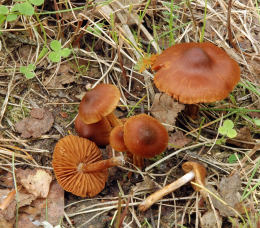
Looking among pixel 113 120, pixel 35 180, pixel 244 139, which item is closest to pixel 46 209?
pixel 35 180

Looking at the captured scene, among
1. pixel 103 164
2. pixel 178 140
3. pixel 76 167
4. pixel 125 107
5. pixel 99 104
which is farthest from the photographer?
pixel 125 107

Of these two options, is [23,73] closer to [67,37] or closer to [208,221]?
[67,37]

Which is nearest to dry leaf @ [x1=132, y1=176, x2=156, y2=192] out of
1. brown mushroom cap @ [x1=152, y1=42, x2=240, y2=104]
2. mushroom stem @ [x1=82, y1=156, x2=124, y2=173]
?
mushroom stem @ [x1=82, y1=156, x2=124, y2=173]

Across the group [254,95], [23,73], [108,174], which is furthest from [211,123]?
[23,73]

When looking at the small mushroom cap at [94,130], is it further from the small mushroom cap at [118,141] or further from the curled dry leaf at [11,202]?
the curled dry leaf at [11,202]

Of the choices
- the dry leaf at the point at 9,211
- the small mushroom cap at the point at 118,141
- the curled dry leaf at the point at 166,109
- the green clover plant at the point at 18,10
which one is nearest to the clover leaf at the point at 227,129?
the curled dry leaf at the point at 166,109

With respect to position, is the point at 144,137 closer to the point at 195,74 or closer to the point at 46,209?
the point at 195,74
